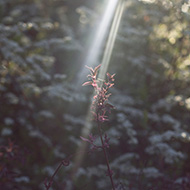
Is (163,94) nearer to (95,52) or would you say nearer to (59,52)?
(95,52)

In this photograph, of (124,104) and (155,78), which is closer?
(124,104)

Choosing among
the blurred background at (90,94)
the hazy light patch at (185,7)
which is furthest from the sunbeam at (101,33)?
the hazy light patch at (185,7)

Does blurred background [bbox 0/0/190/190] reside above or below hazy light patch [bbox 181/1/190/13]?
below

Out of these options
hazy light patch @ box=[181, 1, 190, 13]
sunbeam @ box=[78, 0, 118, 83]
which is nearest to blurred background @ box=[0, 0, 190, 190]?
sunbeam @ box=[78, 0, 118, 83]

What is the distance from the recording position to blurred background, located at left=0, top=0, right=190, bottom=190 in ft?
9.64

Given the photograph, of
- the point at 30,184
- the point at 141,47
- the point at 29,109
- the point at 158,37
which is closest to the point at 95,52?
the point at 141,47

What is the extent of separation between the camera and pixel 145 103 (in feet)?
11.9

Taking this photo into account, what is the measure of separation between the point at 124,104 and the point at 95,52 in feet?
3.29

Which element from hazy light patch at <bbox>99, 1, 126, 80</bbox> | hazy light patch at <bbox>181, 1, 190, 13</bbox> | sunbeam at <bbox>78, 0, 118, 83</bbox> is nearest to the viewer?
hazy light patch at <bbox>181, 1, 190, 13</bbox>

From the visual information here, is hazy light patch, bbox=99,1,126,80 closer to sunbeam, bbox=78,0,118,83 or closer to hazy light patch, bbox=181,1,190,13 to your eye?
sunbeam, bbox=78,0,118,83

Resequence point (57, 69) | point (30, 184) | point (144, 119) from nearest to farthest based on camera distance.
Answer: point (30, 184)
point (144, 119)
point (57, 69)

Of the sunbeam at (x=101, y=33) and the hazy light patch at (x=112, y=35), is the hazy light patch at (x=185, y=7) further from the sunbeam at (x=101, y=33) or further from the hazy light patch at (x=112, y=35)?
the sunbeam at (x=101, y=33)

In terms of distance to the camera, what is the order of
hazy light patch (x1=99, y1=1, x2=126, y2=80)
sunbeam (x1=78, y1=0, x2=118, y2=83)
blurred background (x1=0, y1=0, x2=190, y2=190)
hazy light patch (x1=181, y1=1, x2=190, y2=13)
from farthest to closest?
1. sunbeam (x1=78, y1=0, x2=118, y2=83)
2. hazy light patch (x1=99, y1=1, x2=126, y2=80)
3. blurred background (x1=0, y1=0, x2=190, y2=190)
4. hazy light patch (x1=181, y1=1, x2=190, y2=13)

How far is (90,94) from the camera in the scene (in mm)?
3854
